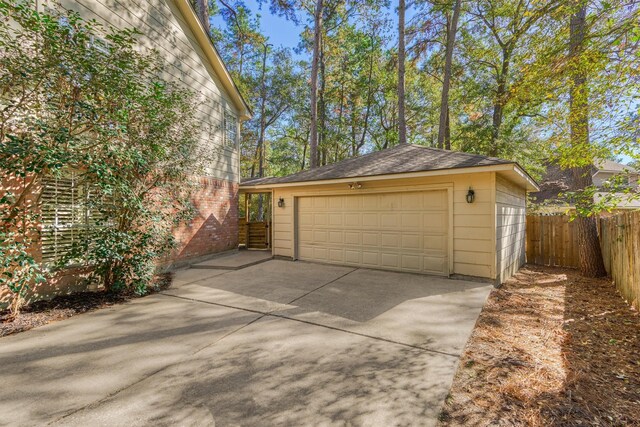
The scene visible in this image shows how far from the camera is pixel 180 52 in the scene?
770cm

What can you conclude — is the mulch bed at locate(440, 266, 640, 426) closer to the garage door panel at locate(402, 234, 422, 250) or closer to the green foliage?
the garage door panel at locate(402, 234, 422, 250)

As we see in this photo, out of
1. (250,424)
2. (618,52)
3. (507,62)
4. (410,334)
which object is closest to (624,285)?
(618,52)

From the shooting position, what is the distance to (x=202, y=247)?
26.9ft

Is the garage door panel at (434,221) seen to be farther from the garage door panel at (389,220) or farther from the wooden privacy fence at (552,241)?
the wooden privacy fence at (552,241)

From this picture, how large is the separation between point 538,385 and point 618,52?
5720mm

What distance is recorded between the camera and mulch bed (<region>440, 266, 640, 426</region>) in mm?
2104

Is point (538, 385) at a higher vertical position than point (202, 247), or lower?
lower

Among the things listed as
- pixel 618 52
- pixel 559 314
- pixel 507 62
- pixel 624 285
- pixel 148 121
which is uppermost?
pixel 507 62

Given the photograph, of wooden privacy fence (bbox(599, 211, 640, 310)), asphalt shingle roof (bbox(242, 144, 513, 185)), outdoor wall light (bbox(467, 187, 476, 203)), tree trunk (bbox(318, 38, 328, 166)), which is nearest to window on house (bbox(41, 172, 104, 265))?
asphalt shingle roof (bbox(242, 144, 513, 185))

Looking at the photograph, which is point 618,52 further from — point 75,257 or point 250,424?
point 75,257

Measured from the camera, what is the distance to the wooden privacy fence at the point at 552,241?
27.2ft

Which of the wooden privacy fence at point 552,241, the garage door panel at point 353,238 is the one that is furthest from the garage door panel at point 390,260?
the wooden privacy fence at point 552,241

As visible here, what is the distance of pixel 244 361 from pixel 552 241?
1022cm

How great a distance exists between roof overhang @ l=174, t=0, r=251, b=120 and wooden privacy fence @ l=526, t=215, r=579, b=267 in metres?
11.0
